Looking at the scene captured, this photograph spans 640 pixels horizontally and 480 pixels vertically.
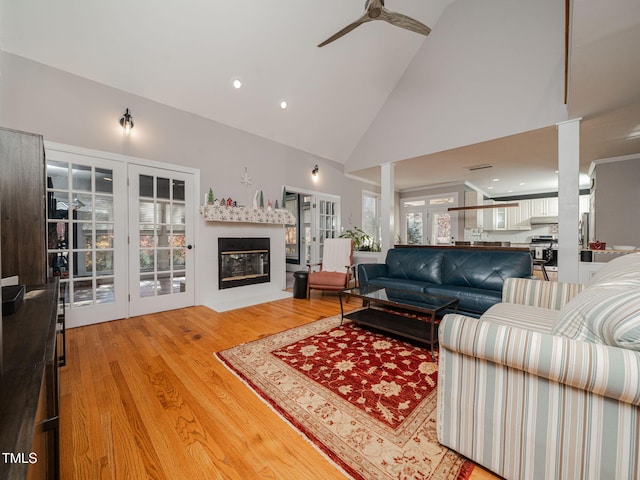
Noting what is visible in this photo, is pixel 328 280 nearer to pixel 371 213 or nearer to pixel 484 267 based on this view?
pixel 484 267

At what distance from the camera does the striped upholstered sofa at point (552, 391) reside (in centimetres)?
92

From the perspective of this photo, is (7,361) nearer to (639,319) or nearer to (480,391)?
(480,391)

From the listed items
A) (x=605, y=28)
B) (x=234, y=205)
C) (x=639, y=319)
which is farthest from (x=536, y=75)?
(x=234, y=205)

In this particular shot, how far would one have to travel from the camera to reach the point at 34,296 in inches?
60.3

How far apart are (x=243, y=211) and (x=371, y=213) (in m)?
4.06

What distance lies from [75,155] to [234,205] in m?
1.95

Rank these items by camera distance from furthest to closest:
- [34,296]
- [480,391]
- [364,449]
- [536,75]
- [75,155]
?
1. [536,75]
2. [75,155]
3. [34,296]
4. [364,449]
5. [480,391]

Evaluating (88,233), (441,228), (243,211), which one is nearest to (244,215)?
(243,211)

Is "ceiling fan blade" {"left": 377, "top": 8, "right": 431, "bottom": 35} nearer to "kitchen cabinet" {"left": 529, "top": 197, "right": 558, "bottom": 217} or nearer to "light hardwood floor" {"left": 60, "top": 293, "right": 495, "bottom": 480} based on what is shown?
"light hardwood floor" {"left": 60, "top": 293, "right": 495, "bottom": 480}

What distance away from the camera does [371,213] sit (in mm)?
7395

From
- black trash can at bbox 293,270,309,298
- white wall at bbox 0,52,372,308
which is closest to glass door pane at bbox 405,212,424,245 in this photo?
white wall at bbox 0,52,372,308

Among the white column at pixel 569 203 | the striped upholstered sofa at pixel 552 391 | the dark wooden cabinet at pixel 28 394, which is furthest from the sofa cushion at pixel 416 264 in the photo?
the dark wooden cabinet at pixel 28 394

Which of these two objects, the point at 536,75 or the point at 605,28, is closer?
the point at 605,28

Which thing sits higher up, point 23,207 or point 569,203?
point 569,203
